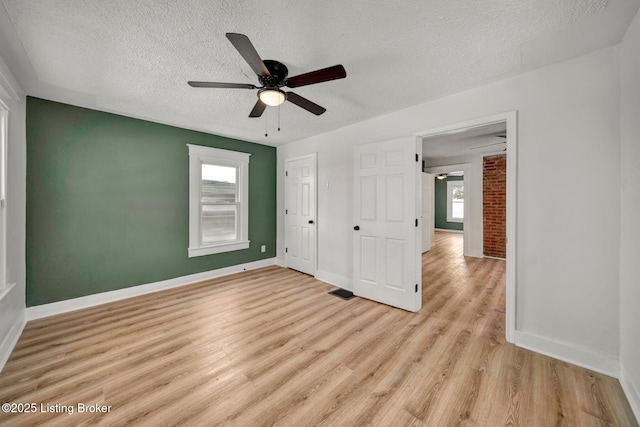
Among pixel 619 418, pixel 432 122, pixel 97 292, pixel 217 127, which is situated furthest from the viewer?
pixel 217 127

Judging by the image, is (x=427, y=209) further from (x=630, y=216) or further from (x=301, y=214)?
(x=630, y=216)

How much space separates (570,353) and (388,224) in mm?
1928

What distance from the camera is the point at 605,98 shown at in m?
1.87

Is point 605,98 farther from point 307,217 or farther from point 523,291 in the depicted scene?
point 307,217

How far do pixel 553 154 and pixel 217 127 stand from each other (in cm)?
409

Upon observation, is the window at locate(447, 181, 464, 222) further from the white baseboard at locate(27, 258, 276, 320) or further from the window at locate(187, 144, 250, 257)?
the white baseboard at locate(27, 258, 276, 320)

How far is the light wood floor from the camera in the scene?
151 cm

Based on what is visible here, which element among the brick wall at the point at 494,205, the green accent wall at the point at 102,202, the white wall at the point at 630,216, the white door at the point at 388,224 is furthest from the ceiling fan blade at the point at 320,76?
the brick wall at the point at 494,205

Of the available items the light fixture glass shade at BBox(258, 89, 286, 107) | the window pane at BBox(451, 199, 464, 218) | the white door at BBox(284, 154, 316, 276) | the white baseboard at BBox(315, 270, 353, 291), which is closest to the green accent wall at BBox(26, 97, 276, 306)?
the white door at BBox(284, 154, 316, 276)

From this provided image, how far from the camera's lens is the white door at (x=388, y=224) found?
2.91 meters

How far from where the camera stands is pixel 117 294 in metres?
3.27

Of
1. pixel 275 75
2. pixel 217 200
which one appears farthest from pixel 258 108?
pixel 217 200

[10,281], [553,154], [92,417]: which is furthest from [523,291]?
[10,281]

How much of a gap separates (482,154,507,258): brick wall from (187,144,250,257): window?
5.43 m
